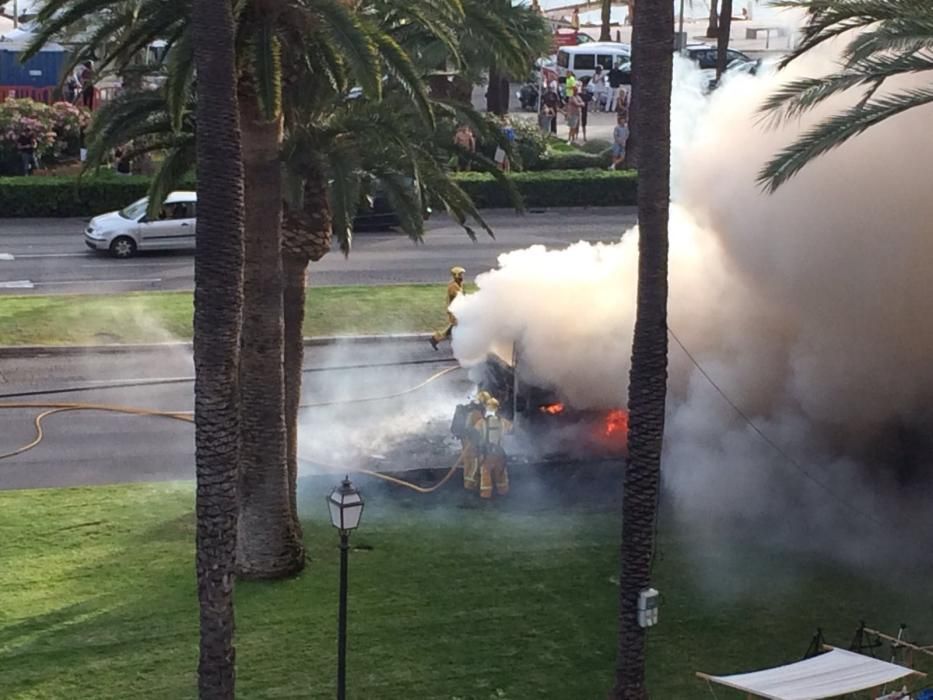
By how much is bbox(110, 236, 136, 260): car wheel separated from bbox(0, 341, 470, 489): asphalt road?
19.6 ft

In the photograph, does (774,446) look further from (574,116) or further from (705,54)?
(705,54)

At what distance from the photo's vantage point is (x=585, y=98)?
42.4 metres

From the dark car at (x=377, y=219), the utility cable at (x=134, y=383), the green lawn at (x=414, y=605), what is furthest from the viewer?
the dark car at (x=377, y=219)

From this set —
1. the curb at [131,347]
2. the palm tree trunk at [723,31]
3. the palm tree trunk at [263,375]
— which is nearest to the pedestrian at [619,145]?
the palm tree trunk at [723,31]

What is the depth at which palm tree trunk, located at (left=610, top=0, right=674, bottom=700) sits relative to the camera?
10.3 m

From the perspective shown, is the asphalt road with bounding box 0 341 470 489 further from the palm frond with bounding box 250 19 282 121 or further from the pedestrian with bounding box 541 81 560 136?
the pedestrian with bounding box 541 81 560 136

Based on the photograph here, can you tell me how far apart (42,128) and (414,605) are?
74.0 feet

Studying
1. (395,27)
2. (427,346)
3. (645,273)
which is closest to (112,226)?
(427,346)

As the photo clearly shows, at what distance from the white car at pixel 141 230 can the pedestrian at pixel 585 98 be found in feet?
52.9

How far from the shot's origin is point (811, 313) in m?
16.5

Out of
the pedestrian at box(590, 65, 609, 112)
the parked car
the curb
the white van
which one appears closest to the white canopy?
the curb

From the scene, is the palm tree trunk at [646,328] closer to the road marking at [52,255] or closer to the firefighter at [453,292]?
the firefighter at [453,292]

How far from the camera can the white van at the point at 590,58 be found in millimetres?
46531

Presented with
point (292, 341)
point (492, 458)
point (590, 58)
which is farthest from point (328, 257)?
point (590, 58)
